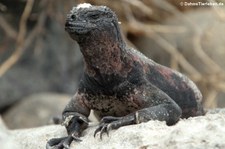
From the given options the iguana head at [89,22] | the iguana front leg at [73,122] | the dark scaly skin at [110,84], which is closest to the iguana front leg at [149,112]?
the dark scaly skin at [110,84]

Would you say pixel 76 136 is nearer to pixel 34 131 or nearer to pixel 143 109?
pixel 143 109

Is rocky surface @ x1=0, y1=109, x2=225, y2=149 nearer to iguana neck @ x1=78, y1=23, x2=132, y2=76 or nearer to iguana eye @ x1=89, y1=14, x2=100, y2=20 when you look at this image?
iguana neck @ x1=78, y1=23, x2=132, y2=76

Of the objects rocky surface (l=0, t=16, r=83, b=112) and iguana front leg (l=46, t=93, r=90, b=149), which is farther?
rocky surface (l=0, t=16, r=83, b=112)

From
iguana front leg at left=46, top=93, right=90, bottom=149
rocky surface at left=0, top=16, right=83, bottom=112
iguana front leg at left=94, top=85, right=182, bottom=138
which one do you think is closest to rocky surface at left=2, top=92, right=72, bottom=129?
rocky surface at left=0, top=16, right=83, bottom=112

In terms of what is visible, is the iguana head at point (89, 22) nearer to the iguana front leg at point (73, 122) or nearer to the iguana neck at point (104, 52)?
the iguana neck at point (104, 52)

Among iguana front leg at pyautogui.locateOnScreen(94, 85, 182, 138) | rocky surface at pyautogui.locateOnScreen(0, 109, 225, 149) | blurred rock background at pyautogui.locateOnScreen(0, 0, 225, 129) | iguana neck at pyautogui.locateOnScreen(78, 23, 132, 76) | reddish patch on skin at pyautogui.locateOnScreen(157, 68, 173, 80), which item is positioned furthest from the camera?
blurred rock background at pyautogui.locateOnScreen(0, 0, 225, 129)

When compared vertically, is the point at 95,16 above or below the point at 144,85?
above

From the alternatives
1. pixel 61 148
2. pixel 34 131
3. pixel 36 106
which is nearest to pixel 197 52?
pixel 36 106
